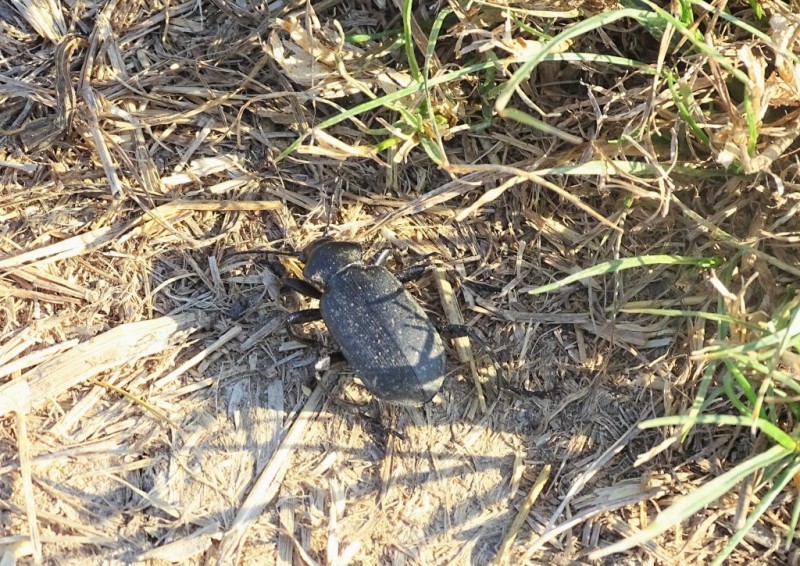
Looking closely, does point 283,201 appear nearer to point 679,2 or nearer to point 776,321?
point 679,2

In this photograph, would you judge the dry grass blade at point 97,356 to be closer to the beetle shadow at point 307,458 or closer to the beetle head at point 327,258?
the beetle shadow at point 307,458

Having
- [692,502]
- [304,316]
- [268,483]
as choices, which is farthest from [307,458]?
[692,502]

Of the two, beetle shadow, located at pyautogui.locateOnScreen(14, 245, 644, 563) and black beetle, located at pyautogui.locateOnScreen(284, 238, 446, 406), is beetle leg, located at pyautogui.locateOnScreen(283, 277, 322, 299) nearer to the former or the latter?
black beetle, located at pyautogui.locateOnScreen(284, 238, 446, 406)

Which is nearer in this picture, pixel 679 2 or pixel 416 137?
pixel 679 2

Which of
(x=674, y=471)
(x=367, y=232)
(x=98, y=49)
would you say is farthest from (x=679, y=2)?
(x=98, y=49)

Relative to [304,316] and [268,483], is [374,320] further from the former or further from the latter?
[268,483]

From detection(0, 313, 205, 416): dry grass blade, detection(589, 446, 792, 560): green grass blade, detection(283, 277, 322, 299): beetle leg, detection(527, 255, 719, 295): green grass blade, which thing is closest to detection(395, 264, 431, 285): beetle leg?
detection(283, 277, 322, 299): beetle leg
